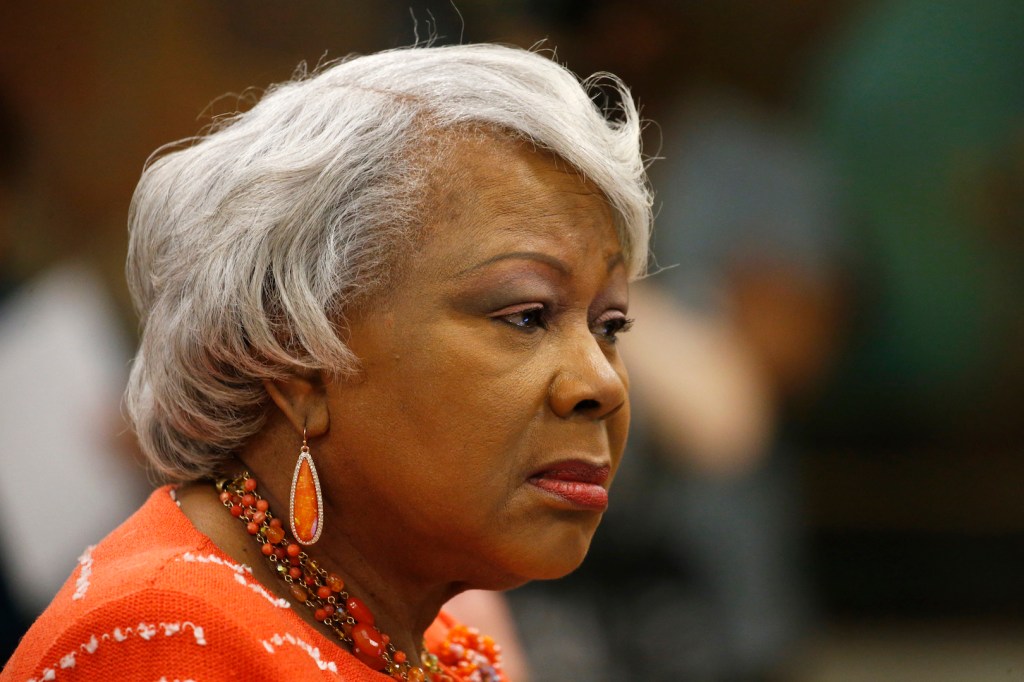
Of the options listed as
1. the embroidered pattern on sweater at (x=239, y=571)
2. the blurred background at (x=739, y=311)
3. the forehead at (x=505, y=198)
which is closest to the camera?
the embroidered pattern on sweater at (x=239, y=571)

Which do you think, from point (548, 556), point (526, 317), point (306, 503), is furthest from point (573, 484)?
point (306, 503)

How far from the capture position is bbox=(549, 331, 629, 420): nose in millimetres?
1297

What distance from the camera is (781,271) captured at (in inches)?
127

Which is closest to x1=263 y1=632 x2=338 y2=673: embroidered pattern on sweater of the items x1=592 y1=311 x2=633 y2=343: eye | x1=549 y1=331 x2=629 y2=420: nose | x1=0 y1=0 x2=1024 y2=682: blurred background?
x1=549 y1=331 x2=629 y2=420: nose

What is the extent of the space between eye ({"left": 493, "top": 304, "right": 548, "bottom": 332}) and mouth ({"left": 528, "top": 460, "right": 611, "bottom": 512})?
17cm

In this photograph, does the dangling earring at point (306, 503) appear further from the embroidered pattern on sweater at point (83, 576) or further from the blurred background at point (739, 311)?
the blurred background at point (739, 311)

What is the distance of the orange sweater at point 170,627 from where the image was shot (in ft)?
3.61

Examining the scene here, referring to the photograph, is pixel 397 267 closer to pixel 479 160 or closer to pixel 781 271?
pixel 479 160

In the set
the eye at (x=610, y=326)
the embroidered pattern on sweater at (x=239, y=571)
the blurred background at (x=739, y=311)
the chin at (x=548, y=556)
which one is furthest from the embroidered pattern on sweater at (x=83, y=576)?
the blurred background at (x=739, y=311)

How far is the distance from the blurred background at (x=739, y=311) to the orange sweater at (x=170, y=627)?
1.14 metres

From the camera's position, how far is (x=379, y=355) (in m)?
1.30

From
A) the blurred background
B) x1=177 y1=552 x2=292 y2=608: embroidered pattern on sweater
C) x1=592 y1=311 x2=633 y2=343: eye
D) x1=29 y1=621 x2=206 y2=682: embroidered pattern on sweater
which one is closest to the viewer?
x1=29 y1=621 x2=206 y2=682: embroidered pattern on sweater

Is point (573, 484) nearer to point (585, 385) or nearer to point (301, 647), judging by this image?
point (585, 385)

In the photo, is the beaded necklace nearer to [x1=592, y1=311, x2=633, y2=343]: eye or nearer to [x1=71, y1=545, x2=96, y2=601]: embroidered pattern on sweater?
[x1=71, y1=545, x2=96, y2=601]: embroidered pattern on sweater
